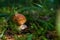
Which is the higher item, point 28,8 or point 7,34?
point 28,8

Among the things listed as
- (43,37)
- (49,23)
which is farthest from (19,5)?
(43,37)

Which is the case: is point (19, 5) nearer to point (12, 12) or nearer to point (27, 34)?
point (12, 12)

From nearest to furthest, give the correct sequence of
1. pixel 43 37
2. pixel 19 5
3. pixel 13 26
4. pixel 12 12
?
pixel 43 37
pixel 13 26
pixel 12 12
pixel 19 5

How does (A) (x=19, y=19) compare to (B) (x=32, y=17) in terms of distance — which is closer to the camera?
(A) (x=19, y=19)

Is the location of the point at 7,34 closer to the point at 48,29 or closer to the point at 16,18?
the point at 16,18

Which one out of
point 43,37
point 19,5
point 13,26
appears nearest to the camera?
point 43,37

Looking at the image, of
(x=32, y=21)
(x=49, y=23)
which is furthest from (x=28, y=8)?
(x=49, y=23)

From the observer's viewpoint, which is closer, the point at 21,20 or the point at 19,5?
the point at 21,20
